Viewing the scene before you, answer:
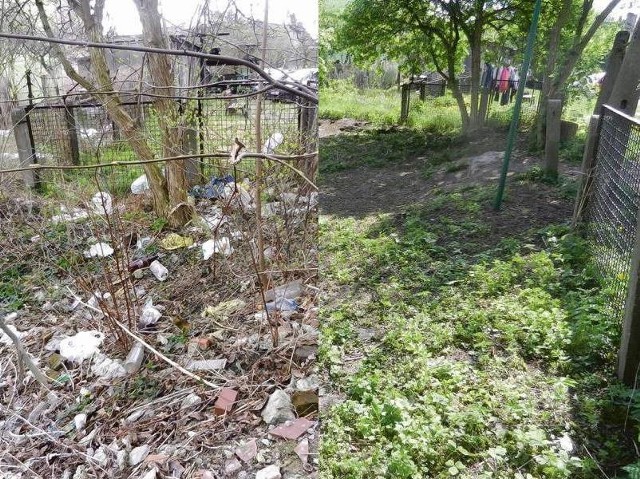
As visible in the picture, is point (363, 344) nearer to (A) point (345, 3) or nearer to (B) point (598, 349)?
(B) point (598, 349)

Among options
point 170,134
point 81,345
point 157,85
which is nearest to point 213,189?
point 170,134

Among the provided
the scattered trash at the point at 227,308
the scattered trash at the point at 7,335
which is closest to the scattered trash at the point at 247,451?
the scattered trash at the point at 227,308

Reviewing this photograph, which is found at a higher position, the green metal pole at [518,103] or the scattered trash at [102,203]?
the green metal pole at [518,103]

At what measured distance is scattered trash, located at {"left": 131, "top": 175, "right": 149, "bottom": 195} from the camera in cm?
122

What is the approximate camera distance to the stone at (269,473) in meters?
1.02

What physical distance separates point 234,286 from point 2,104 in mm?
711

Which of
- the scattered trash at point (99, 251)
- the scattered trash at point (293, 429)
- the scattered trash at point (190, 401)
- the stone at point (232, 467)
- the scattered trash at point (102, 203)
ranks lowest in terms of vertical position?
the stone at point (232, 467)

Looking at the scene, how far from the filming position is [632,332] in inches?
36.5

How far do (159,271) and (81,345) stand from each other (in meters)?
0.28

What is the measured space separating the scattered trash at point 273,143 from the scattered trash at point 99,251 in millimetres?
542

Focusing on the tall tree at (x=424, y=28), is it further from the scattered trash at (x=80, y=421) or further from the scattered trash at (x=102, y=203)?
the scattered trash at (x=80, y=421)

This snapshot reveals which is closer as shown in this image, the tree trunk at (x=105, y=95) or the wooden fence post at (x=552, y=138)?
the wooden fence post at (x=552, y=138)

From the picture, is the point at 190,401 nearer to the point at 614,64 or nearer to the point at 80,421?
the point at 80,421

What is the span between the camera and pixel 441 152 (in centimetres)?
94
